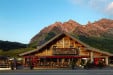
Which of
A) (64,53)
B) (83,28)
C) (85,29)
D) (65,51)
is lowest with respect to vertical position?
(64,53)

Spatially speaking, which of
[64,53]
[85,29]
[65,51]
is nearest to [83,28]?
[85,29]

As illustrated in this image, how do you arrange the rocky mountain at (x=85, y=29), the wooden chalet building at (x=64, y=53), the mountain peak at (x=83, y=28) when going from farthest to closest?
1. the mountain peak at (x=83, y=28)
2. the rocky mountain at (x=85, y=29)
3. the wooden chalet building at (x=64, y=53)

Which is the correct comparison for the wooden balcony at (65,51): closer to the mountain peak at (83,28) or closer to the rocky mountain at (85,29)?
the rocky mountain at (85,29)

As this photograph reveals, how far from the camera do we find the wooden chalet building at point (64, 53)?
6066cm

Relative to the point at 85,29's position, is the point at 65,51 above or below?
below

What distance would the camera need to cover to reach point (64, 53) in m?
61.0

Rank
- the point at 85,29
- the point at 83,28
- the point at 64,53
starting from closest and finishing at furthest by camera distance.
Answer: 1. the point at 64,53
2. the point at 85,29
3. the point at 83,28

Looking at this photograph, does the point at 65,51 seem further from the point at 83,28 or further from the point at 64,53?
the point at 83,28

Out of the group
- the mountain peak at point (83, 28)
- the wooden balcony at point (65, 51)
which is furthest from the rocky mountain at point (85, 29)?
the wooden balcony at point (65, 51)

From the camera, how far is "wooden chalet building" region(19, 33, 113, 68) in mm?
60656

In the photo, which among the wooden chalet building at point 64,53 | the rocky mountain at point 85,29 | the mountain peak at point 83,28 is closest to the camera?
the wooden chalet building at point 64,53

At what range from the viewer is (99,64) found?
52.0 m

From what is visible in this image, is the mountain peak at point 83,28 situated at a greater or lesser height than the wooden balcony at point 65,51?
greater

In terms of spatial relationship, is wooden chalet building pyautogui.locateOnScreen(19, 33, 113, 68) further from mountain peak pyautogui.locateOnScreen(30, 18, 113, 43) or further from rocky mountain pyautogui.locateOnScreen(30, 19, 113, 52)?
mountain peak pyautogui.locateOnScreen(30, 18, 113, 43)
